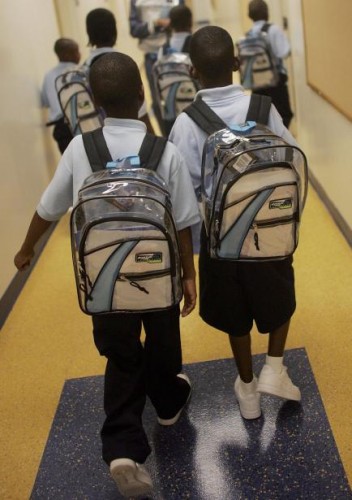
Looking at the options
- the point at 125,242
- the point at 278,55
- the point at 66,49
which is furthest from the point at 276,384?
the point at 278,55

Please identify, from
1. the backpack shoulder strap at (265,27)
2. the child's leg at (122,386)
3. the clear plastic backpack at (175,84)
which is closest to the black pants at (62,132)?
the clear plastic backpack at (175,84)

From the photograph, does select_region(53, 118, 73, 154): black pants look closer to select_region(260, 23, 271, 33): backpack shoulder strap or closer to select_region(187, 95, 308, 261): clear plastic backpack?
select_region(260, 23, 271, 33): backpack shoulder strap

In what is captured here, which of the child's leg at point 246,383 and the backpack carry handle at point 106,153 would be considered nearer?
the backpack carry handle at point 106,153

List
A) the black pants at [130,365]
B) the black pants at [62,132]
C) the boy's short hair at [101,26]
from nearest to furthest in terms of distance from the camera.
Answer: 1. the black pants at [130,365]
2. the boy's short hair at [101,26]
3. the black pants at [62,132]

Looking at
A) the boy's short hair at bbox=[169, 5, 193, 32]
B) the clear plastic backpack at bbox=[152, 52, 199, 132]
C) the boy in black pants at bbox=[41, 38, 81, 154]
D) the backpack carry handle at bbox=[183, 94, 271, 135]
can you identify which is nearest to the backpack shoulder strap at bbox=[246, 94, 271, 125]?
the backpack carry handle at bbox=[183, 94, 271, 135]

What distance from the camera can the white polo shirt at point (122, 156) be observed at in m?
1.84

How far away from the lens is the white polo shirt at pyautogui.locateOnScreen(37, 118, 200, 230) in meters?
1.84

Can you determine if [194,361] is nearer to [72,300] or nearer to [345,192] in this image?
[72,300]

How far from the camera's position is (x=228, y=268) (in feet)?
6.66

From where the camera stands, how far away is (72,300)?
11.4ft

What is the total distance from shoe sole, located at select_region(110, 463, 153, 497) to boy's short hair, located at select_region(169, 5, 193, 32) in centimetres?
382

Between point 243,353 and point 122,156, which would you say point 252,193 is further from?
point 243,353

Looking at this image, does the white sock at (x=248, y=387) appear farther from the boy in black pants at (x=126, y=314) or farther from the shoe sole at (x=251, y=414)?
the boy in black pants at (x=126, y=314)

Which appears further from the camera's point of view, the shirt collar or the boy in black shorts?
the boy in black shorts
